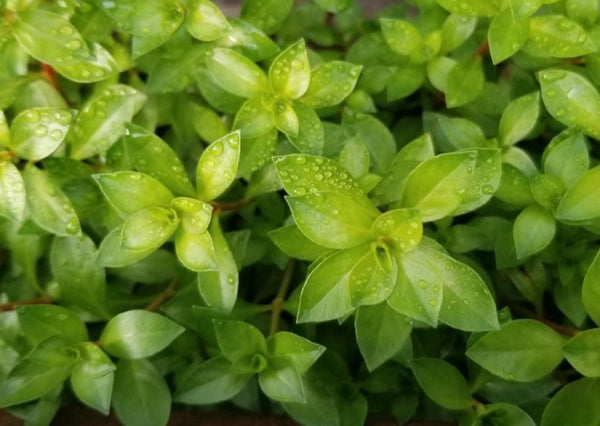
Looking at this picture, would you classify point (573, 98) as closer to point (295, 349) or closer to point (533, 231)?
point (533, 231)

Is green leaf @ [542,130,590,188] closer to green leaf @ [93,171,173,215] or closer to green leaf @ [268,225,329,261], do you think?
green leaf @ [268,225,329,261]

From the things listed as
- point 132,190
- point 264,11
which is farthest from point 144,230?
point 264,11

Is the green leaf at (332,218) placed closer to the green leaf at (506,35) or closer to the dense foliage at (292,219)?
the dense foliage at (292,219)

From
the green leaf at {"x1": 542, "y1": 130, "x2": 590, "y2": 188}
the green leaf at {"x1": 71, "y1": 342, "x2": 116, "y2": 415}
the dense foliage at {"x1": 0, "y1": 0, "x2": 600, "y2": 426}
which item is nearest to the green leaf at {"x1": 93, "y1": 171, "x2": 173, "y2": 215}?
the dense foliage at {"x1": 0, "y1": 0, "x2": 600, "y2": 426}

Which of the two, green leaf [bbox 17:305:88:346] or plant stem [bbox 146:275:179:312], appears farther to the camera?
plant stem [bbox 146:275:179:312]

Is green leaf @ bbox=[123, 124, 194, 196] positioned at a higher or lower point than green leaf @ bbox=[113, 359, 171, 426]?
higher

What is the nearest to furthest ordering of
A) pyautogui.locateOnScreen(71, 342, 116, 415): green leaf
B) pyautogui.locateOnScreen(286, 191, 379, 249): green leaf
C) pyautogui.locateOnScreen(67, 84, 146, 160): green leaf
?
pyautogui.locateOnScreen(286, 191, 379, 249): green leaf → pyautogui.locateOnScreen(71, 342, 116, 415): green leaf → pyautogui.locateOnScreen(67, 84, 146, 160): green leaf
